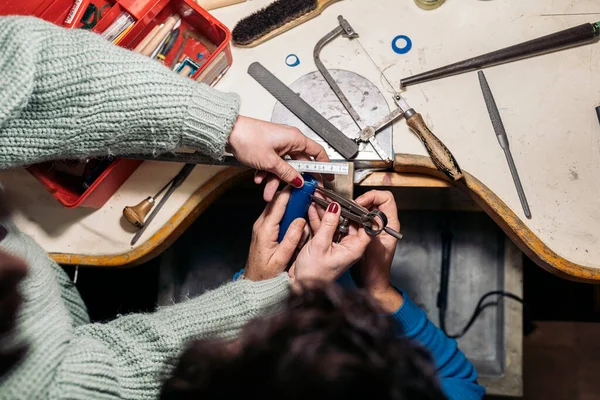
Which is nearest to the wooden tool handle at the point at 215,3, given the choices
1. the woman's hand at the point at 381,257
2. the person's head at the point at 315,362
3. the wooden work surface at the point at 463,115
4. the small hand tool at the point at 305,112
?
the wooden work surface at the point at 463,115

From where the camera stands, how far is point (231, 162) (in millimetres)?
988

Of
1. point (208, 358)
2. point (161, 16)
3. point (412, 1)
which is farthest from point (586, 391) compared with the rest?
point (161, 16)

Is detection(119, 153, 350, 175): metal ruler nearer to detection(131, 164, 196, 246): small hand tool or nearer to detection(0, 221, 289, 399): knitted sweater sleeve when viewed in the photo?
detection(131, 164, 196, 246): small hand tool

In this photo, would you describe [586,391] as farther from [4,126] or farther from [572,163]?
[4,126]

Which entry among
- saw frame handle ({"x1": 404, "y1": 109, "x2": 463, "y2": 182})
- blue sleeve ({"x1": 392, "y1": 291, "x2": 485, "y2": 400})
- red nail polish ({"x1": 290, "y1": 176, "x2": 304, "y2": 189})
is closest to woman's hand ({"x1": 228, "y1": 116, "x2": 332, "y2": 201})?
red nail polish ({"x1": 290, "y1": 176, "x2": 304, "y2": 189})

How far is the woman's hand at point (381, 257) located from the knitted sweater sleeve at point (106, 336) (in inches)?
7.6

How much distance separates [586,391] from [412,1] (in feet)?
3.81

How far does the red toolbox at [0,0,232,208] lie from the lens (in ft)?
3.18

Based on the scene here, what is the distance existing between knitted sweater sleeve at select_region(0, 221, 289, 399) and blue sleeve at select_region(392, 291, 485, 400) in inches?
10.6

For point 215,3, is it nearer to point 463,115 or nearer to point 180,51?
Result: point 180,51

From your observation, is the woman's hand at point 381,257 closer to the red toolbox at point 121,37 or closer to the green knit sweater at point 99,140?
the green knit sweater at point 99,140

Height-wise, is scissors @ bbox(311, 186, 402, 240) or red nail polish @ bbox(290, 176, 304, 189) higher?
red nail polish @ bbox(290, 176, 304, 189)

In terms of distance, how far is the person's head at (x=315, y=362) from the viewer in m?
0.53

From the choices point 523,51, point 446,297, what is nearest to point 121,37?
point 523,51
